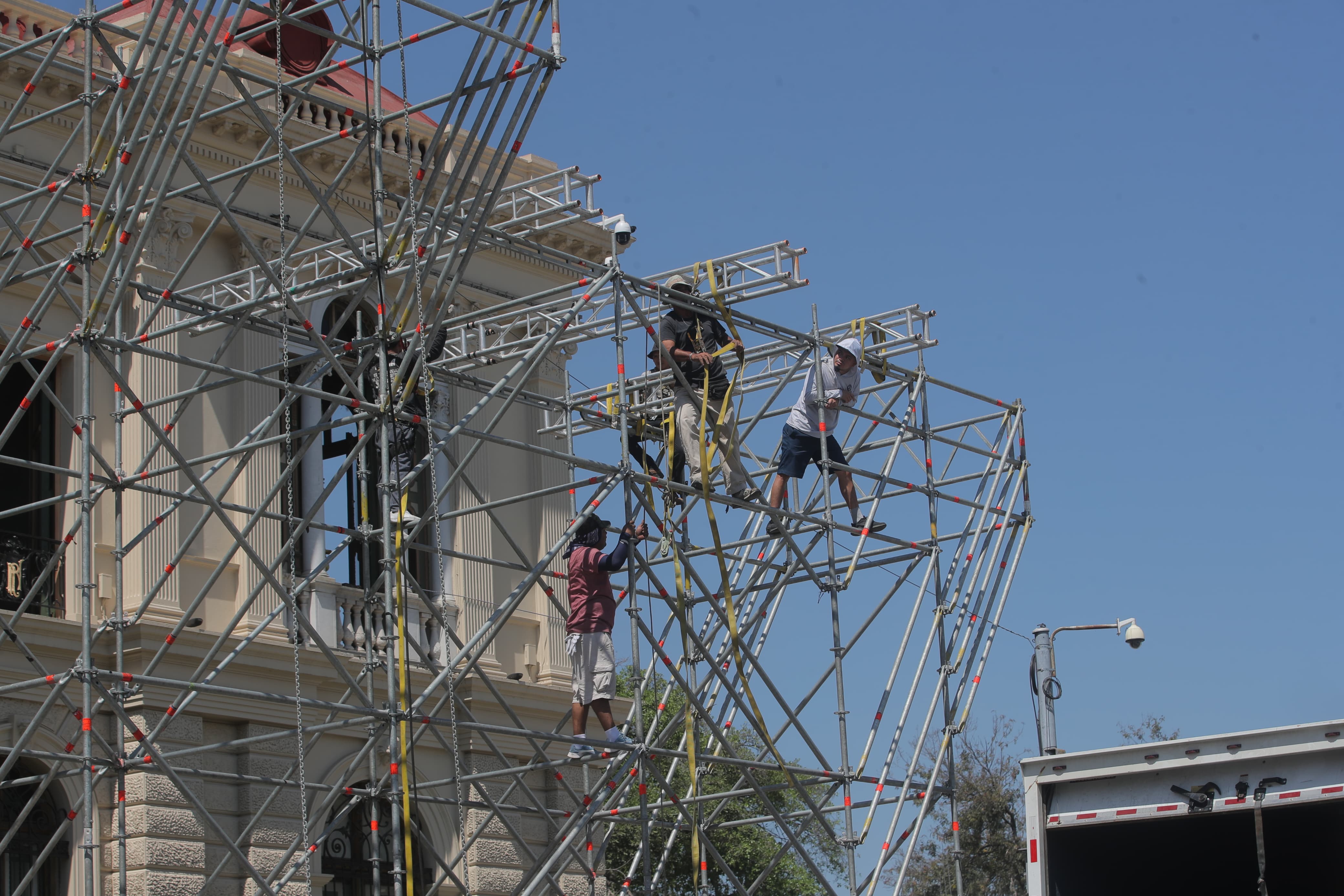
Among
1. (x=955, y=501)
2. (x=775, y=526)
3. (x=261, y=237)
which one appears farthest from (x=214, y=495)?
(x=955, y=501)

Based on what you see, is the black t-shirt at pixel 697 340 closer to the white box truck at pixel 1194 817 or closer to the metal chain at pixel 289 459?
the metal chain at pixel 289 459

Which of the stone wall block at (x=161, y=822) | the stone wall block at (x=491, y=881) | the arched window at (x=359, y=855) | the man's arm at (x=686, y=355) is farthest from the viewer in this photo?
the stone wall block at (x=491, y=881)

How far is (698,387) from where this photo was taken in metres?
16.4

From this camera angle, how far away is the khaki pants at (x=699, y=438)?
1596cm

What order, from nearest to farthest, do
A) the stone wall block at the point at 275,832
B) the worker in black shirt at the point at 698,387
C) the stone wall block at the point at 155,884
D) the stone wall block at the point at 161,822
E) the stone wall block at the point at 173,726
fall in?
the worker in black shirt at the point at 698,387
the stone wall block at the point at 155,884
the stone wall block at the point at 161,822
the stone wall block at the point at 173,726
the stone wall block at the point at 275,832

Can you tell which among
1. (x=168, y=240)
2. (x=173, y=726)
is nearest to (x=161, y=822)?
(x=173, y=726)

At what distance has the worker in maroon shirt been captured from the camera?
1476cm

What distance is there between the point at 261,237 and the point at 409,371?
4.41 meters

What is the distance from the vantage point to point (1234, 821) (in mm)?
13102

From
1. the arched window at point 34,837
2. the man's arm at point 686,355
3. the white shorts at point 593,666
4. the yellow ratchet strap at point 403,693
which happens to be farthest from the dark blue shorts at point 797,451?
the arched window at point 34,837

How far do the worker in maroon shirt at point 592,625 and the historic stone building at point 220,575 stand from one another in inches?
27.1

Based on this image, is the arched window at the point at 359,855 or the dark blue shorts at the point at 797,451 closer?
the dark blue shorts at the point at 797,451

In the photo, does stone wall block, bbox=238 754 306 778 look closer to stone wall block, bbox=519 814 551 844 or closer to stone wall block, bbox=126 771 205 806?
stone wall block, bbox=126 771 205 806

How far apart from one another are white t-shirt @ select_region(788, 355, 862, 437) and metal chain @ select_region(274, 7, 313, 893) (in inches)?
168
